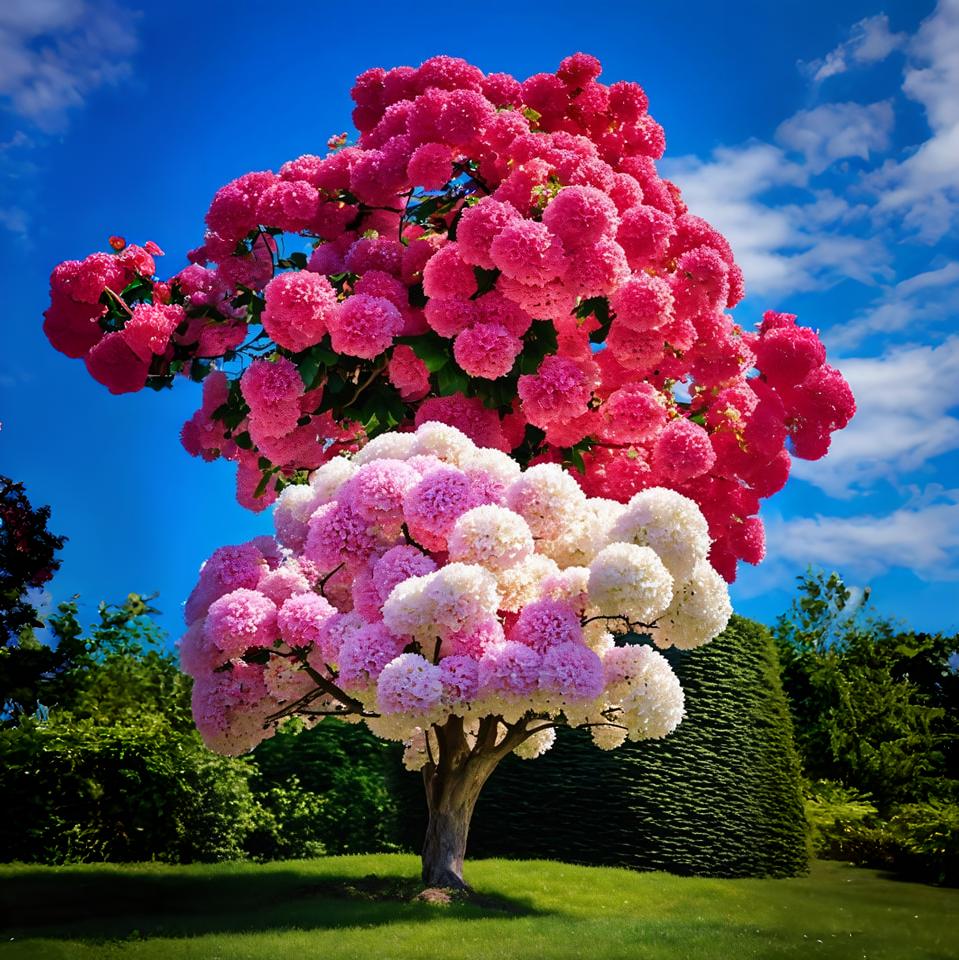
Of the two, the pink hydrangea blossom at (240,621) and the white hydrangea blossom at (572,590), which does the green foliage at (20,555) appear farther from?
the white hydrangea blossom at (572,590)

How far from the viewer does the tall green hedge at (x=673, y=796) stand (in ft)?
33.6

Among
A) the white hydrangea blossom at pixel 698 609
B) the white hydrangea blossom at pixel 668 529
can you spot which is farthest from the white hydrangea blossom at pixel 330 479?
the white hydrangea blossom at pixel 698 609

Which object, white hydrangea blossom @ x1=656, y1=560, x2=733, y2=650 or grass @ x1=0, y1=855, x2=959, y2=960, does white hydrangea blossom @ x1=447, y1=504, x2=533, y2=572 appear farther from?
grass @ x1=0, y1=855, x2=959, y2=960

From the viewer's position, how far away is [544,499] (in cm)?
592

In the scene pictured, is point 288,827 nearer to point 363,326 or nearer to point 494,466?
point 363,326

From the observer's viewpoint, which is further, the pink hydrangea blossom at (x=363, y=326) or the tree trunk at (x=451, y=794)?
the pink hydrangea blossom at (x=363, y=326)

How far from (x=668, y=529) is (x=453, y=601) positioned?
1291 millimetres

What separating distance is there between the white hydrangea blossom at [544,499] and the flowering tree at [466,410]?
0.02m

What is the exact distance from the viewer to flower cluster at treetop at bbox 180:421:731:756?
555 cm

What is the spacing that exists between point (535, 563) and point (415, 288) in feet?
9.52

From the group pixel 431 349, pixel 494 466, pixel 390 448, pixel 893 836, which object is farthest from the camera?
pixel 893 836

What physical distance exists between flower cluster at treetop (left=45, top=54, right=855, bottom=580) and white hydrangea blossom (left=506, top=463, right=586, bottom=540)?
4.79 ft

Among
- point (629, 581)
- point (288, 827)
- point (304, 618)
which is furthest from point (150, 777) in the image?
point (629, 581)

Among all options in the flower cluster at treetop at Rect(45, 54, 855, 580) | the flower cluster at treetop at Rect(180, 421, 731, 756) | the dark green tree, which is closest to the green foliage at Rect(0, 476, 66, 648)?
the dark green tree
